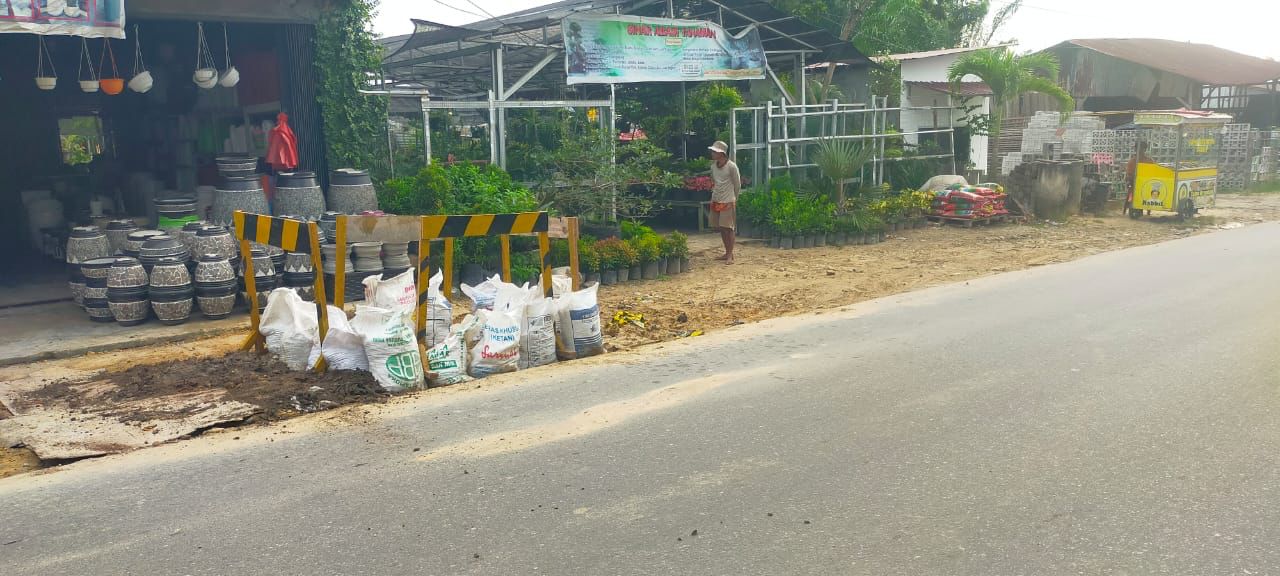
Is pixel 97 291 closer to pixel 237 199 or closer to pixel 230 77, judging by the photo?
pixel 237 199

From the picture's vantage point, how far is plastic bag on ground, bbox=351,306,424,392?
271 inches

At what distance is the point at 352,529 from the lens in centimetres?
445

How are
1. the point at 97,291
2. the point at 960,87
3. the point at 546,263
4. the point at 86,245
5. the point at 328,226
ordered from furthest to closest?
1. the point at 960,87
2. the point at 328,226
3. the point at 86,245
4. the point at 97,291
5. the point at 546,263

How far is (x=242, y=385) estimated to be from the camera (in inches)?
273

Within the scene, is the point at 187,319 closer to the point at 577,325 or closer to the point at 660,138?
the point at 577,325

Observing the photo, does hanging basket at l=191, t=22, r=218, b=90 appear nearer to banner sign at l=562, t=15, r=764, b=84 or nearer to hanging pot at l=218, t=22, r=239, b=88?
hanging pot at l=218, t=22, r=239, b=88

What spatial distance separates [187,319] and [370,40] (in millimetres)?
4705

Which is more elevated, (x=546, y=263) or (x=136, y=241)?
(x=136, y=241)

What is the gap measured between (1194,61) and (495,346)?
110ft

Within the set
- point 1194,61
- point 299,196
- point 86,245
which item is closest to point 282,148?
point 299,196

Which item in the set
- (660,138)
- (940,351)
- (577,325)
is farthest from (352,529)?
(660,138)

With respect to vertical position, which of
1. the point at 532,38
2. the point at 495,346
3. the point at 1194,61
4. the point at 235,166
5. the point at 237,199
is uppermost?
the point at 1194,61

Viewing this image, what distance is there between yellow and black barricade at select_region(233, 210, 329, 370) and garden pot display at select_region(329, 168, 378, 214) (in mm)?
3771

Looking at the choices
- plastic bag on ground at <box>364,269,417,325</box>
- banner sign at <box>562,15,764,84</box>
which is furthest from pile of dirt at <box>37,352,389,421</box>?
banner sign at <box>562,15,764,84</box>
